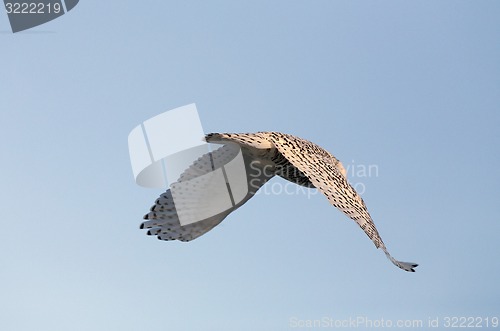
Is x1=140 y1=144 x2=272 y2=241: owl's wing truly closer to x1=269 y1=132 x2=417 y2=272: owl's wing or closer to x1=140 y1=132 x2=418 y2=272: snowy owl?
x1=140 y1=132 x2=418 y2=272: snowy owl

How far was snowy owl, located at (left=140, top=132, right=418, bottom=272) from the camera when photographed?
5.62 metres

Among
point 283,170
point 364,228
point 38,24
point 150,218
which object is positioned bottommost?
point 364,228

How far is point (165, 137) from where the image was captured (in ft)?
20.0

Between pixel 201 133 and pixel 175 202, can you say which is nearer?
pixel 201 133

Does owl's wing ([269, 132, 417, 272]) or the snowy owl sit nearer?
owl's wing ([269, 132, 417, 272])

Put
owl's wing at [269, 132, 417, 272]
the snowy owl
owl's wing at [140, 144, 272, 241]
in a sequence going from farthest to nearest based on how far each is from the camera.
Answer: owl's wing at [140, 144, 272, 241], the snowy owl, owl's wing at [269, 132, 417, 272]

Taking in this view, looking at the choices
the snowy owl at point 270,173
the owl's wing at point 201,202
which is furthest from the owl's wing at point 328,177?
the owl's wing at point 201,202

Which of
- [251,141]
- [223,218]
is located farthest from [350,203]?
[223,218]

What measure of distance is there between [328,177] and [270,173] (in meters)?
1.66

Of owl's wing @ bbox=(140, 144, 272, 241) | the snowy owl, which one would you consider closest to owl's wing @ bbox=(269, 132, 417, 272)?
the snowy owl

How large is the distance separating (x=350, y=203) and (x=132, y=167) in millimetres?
2085

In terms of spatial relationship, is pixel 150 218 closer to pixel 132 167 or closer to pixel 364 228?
pixel 132 167

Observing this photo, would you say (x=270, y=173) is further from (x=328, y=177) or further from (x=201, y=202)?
(x=328, y=177)

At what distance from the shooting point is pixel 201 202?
7.76m
